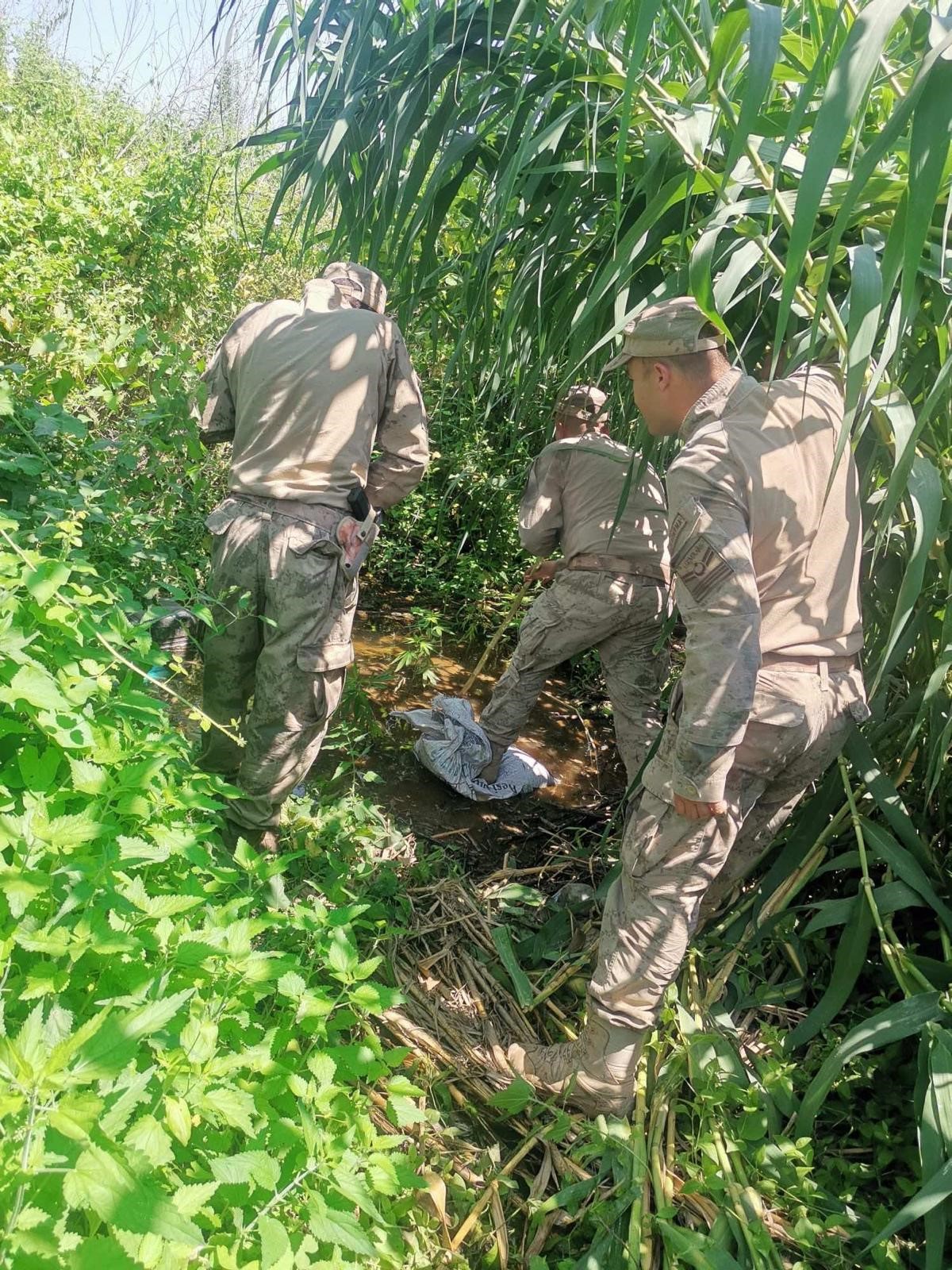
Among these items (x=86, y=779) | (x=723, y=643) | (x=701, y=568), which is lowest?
(x=86, y=779)

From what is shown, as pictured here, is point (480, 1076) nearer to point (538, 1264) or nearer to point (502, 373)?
point (538, 1264)

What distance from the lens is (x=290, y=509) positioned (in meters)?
2.53

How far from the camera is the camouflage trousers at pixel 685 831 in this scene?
1.98m

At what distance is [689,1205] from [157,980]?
1.34 m

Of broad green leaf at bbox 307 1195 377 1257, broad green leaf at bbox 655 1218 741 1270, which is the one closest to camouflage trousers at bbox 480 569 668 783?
broad green leaf at bbox 655 1218 741 1270

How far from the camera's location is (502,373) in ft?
9.61

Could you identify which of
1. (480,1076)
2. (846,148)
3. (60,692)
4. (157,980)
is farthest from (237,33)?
(480,1076)

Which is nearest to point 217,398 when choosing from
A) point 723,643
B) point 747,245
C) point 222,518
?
point 222,518

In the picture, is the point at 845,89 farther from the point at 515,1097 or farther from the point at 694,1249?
the point at 515,1097

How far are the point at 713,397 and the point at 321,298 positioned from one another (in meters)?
1.25

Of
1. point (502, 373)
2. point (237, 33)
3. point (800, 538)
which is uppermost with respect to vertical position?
point (237, 33)

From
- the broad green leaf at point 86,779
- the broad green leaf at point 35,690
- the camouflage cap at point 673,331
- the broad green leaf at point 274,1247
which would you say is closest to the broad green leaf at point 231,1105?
the broad green leaf at point 274,1247

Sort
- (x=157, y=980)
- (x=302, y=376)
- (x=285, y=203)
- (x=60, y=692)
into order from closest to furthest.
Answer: (x=157, y=980)
(x=60, y=692)
(x=302, y=376)
(x=285, y=203)

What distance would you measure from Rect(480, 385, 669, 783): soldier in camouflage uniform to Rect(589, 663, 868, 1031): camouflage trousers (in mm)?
1254
